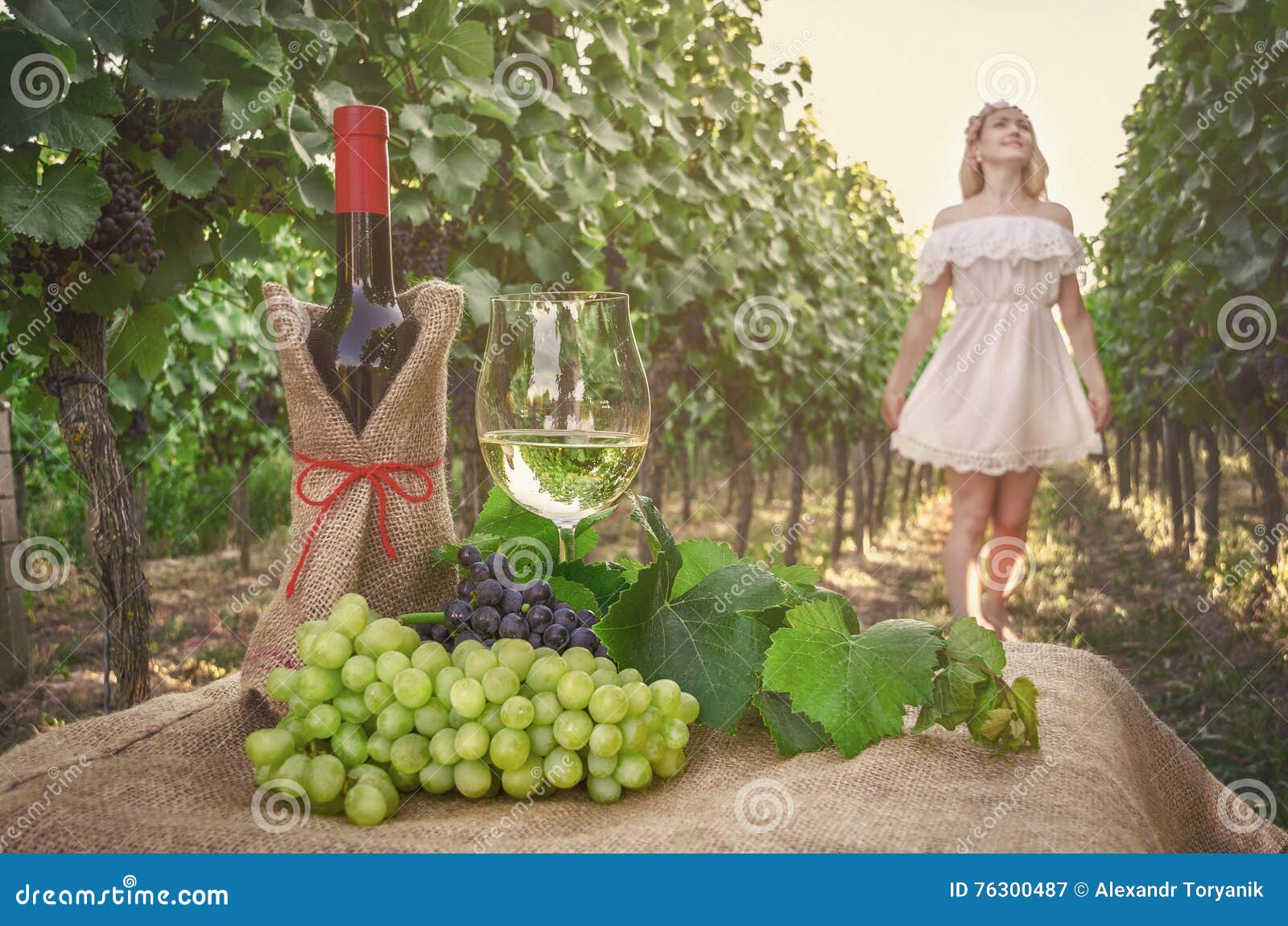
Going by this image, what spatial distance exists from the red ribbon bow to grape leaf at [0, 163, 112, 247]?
92 centimetres

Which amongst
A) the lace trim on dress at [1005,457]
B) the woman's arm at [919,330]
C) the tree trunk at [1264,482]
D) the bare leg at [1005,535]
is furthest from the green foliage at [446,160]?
the tree trunk at [1264,482]

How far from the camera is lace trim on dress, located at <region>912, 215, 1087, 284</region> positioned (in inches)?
165

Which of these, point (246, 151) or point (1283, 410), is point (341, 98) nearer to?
point (246, 151)

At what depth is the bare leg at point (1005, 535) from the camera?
4305mm

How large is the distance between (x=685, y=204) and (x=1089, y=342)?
1.94 metres

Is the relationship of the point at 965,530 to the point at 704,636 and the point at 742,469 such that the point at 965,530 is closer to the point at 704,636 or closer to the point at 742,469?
the point at 742,469

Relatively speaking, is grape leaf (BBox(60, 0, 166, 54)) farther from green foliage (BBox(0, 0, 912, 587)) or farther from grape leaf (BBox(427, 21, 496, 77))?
grape leaf (BBox(427, 21, 496, 77))

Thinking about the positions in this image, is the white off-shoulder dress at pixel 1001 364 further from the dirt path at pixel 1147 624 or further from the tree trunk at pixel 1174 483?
the tree trunk at pixel 1174 483

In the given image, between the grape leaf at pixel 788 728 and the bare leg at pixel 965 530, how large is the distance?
3307mm

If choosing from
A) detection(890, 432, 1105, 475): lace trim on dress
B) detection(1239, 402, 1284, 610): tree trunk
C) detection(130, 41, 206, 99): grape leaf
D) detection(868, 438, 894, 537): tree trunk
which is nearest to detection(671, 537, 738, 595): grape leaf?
detection(130, 41, 206, 99): grape leaf

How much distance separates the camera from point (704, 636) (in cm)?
117

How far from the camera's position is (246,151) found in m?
2.34

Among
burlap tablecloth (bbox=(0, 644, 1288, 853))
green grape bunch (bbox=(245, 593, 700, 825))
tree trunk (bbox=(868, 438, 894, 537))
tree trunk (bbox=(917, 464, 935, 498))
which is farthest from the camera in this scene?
tree trunk (bbox=(917, 464, 935, 498))

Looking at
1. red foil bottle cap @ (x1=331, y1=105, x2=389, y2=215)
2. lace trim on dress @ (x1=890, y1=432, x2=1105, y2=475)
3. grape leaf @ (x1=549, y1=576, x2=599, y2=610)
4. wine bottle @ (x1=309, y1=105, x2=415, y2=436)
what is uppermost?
red foil bottle cap @ (x1=331, y1=105, x2=389, y2=215)
